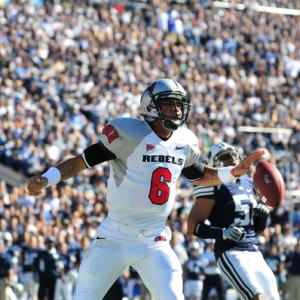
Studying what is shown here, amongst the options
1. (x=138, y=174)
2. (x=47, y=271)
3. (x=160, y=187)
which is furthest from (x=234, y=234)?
(x=47, y=271)

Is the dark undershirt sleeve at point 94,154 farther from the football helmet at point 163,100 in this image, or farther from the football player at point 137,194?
the football helmet at point 163,100

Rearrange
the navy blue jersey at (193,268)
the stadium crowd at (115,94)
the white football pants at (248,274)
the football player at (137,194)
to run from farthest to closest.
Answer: the stadium crowd at (115,94)
the navy blue jersey at (193,268)
the white football pants at (248,274)
the football player at (137,194)

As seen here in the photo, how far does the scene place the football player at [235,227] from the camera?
6.27 metres

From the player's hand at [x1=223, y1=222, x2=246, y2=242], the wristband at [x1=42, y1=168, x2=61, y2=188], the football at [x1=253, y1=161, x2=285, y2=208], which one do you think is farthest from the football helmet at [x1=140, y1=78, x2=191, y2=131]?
the player's hand at [x1=223, y1=222, x2=246, y2=242]

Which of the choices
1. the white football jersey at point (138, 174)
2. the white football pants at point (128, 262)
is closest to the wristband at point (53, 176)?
the white football jersey at point (138, 174)

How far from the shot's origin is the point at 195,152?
541 centimetres

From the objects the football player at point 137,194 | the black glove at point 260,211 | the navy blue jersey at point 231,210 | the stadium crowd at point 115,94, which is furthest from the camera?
the stadium crowd at point 115,94

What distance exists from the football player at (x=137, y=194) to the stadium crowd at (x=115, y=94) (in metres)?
6.04

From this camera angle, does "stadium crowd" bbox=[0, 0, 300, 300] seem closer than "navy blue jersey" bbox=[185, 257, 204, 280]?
No

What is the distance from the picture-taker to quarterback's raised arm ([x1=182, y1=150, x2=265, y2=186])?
5.42 metres

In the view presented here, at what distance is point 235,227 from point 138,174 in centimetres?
154

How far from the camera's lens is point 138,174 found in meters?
5.07

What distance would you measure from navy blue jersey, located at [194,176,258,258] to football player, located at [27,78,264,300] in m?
1.43

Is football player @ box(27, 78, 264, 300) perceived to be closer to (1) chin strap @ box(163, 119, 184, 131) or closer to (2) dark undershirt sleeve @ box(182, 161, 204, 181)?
(1) chin strap @ box(163, 119, 184, 131)
